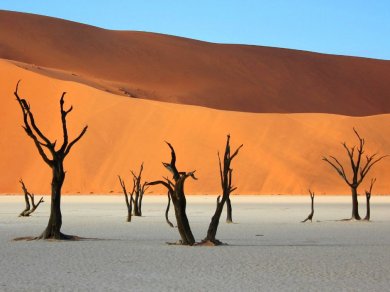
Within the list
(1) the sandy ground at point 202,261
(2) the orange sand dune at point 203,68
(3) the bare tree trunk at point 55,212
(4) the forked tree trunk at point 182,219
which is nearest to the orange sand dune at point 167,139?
(2) the orange sand dune at point 203,68

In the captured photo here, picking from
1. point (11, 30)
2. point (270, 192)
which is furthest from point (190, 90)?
point (270, 192)

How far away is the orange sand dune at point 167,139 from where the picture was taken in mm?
63344

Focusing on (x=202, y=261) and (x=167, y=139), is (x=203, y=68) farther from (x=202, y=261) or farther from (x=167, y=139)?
(x=202, y=261)

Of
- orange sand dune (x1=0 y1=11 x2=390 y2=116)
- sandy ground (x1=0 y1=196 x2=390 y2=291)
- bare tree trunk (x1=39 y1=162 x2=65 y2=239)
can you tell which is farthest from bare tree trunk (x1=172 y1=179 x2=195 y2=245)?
orange sand dune (x1=0 y1=11 x2=390 y2=116)

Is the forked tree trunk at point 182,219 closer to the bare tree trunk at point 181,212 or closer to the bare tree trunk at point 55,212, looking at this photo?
the bare tree trunk at point 181,212

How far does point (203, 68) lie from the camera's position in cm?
11944

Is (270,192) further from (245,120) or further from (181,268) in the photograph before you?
(181,268)

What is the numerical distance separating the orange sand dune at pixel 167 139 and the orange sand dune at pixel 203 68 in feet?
Result: 73.2

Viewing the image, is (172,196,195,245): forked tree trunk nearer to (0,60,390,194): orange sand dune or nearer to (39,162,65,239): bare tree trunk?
(39,162,65,239): bare tree trunk

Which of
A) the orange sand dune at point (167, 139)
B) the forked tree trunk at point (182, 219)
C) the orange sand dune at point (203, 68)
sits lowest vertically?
the forked tree trunk at point (182, 219)

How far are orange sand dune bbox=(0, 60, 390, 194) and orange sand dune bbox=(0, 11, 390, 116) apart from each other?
22302 mm

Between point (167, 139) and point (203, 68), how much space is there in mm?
51877

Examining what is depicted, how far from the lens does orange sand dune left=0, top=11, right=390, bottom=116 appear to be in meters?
107

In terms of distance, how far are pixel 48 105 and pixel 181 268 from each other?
6218cm
